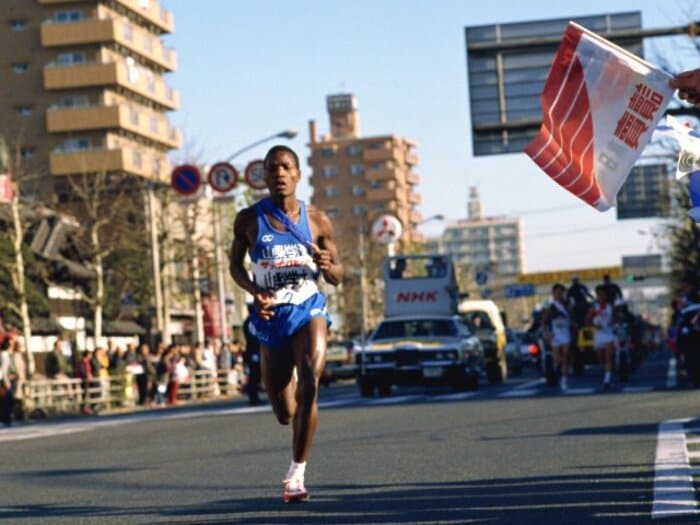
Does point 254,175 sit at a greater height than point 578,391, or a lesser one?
greater

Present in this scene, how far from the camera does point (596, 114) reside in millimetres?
10000

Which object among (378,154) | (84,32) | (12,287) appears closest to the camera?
(12,287)

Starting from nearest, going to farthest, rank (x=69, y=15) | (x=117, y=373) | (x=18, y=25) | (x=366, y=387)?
(x=366, y=387), (x=117, y=373), (x=69, y=15), (x=18, y=25)

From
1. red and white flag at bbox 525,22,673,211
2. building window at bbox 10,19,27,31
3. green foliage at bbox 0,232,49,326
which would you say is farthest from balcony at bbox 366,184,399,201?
red and white flag at bbox 525,22,673,211

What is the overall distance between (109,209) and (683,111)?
4002 centimetres

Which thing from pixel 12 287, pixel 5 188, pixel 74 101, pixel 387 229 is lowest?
pixel 12 287

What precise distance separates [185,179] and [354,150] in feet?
420

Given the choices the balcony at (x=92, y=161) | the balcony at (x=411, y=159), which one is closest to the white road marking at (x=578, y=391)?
the balcony at (x=92, y=161)

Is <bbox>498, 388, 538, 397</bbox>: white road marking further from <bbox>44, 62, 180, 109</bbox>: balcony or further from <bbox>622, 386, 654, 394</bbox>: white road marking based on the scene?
<bbox>44, 62, 180, 109</bbox>: balcony

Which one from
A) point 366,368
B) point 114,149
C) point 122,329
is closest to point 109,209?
point 122,329

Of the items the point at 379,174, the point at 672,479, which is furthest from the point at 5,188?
the point at 379,174

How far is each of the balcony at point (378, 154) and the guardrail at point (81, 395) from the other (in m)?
130

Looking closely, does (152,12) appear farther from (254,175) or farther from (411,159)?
(411,159)

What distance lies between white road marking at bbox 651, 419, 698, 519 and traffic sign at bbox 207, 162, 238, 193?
3724 cm
